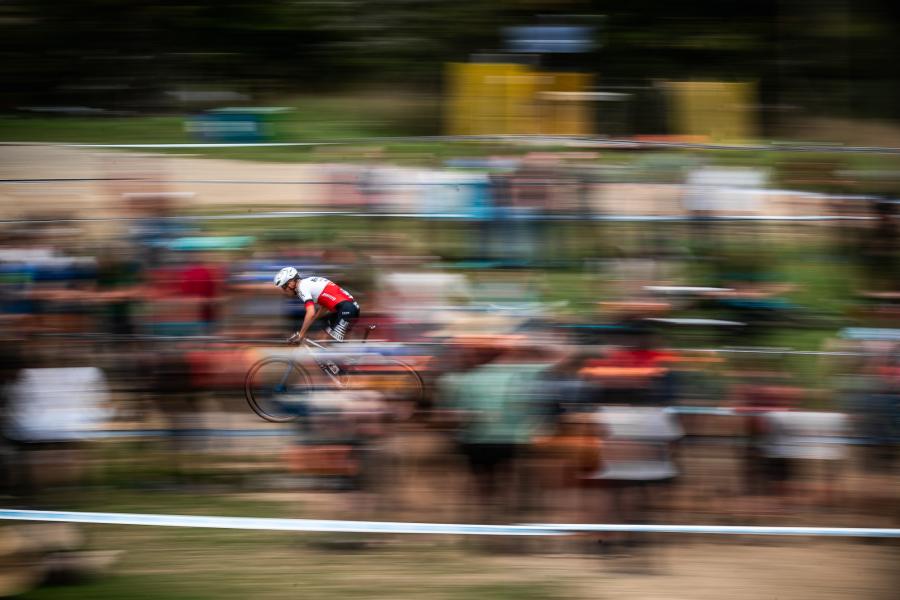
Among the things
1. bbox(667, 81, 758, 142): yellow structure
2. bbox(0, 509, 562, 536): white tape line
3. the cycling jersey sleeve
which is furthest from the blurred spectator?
bbox(667, 81, 758, 142): yellow structure

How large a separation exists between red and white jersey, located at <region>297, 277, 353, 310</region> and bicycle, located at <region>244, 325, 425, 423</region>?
0.33 meters

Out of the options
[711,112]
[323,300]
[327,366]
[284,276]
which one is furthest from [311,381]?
[711,112]

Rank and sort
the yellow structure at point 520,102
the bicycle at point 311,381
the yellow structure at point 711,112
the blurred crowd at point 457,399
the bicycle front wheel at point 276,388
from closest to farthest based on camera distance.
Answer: the blurred crowd at point 457,399 → the bicycle at point 311,381 → the bicycle front wheel at point 276,388 → the yellow structure at point 520,102 → the yellow structure at point 711,112

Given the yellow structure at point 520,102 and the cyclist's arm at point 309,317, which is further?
the yellow structure at point 520,102

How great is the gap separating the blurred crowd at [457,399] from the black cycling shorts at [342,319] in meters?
0.16

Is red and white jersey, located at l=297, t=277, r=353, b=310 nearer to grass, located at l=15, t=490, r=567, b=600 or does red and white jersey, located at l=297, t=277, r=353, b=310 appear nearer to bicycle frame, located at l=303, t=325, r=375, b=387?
bicycle frame, located at l=303, t=325, r=375, b=387

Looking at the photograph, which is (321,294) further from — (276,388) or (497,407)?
(497,407)

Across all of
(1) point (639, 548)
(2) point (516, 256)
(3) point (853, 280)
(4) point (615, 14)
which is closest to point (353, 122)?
(4) point (615, 14)

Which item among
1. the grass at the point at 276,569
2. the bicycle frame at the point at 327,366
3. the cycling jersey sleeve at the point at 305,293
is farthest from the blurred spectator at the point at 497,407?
the cycling jersey sleeve at the point at 305,293

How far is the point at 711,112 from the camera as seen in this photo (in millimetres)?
13133

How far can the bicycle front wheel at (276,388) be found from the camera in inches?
268

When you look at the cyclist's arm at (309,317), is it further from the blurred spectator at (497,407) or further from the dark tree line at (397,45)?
the dark tree line at (397,45)

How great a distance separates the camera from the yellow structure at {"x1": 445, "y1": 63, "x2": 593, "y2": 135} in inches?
506

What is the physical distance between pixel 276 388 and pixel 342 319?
74 cm
